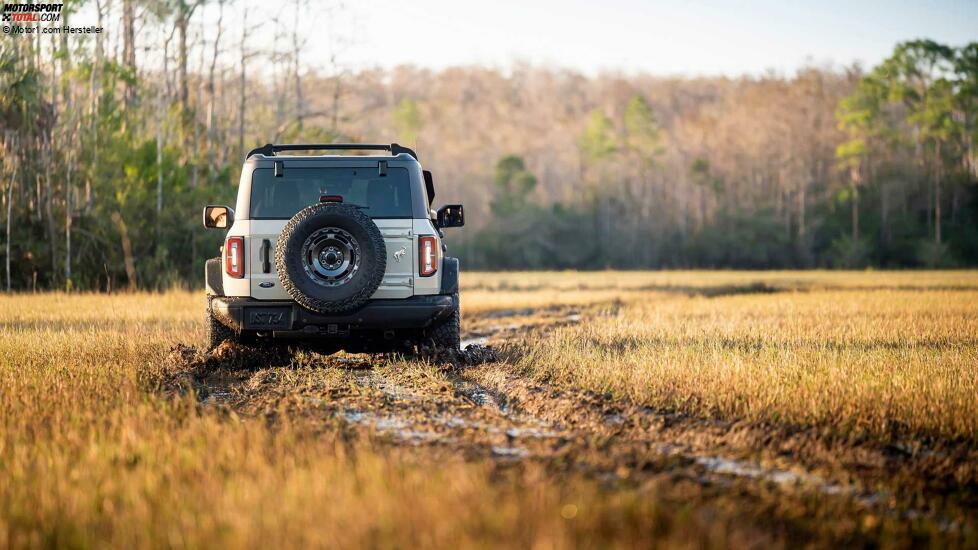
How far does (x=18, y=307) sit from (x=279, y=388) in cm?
966

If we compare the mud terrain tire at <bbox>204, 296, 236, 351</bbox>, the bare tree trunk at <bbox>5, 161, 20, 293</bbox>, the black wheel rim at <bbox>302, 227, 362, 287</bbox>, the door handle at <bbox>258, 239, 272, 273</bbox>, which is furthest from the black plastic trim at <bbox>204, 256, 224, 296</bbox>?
the bare tree trunk at <bbox>5, 161, 20, 293</bbox>

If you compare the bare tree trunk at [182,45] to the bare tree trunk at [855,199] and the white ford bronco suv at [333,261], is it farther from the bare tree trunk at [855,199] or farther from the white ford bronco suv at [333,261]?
the bare tree trunk at [855,199]

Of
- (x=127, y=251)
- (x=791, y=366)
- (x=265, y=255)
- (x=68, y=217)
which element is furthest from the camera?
(x=127, y=251)

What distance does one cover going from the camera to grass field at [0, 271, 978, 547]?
13.6 feet

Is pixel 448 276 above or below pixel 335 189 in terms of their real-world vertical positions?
below

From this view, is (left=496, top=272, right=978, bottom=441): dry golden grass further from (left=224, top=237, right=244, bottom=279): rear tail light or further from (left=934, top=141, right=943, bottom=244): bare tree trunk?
(left=934, top=141, right=943, bottom=244): bare tree trunk

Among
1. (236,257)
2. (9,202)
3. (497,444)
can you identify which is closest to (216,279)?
(236,257)

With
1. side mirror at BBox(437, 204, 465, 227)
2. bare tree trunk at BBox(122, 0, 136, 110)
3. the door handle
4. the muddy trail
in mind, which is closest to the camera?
the muddy trail

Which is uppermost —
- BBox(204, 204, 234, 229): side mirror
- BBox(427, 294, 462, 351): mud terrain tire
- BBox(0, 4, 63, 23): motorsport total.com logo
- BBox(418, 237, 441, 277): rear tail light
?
BBox(0, 4, 63, 23): motorsport total.com logo

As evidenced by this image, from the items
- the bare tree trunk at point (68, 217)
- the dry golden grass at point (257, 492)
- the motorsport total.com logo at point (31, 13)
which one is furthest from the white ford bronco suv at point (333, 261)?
the motorsport total.com logo at point (31, 13)

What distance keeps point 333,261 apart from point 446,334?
5.20ft

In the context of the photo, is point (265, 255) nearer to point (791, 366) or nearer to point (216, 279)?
point (216, 279)

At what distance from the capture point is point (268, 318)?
953 centimetres

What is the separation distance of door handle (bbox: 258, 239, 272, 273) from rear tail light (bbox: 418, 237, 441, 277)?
1441 millimetres
